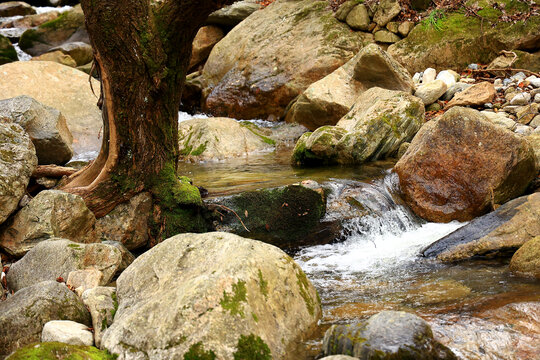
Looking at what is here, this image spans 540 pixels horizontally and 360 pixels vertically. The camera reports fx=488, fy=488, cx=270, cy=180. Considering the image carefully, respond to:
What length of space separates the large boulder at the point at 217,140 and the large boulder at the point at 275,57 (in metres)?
2.21

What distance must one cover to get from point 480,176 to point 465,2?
309 inches

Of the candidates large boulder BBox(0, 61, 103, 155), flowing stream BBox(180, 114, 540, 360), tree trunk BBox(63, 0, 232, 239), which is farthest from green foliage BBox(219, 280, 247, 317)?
large boulder BBox(0, 61, 103, 155)

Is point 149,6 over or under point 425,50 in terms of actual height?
over

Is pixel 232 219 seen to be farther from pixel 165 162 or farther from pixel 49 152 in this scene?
pixel 49 152

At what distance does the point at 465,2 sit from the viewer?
12227 millimetres

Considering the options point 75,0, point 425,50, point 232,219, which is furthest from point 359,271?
point 75,0

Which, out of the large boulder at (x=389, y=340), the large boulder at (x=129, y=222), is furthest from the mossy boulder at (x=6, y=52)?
the large boulder at (x=389, y=340)

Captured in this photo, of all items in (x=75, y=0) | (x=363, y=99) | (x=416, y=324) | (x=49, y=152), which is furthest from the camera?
(x=75, y=0)

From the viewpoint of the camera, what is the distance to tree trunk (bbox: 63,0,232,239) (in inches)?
184

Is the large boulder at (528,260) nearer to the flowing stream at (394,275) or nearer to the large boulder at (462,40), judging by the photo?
the flowing stream at (394,275)

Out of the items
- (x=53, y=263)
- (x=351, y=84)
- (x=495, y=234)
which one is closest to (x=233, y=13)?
(x=351, y=84)

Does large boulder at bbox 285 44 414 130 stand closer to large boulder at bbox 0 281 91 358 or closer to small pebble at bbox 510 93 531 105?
small pebble at bbox 510 93 531 105

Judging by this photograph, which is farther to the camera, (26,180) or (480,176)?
(480,176)

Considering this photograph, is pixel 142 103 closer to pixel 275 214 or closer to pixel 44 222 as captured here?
pixel 44 222
